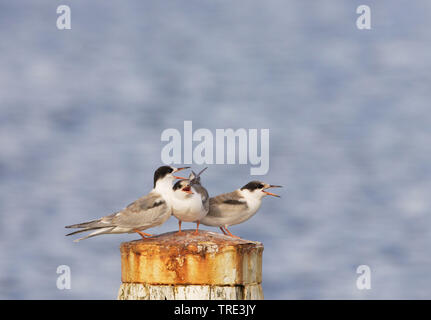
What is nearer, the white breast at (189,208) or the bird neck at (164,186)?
the white breast at (189,208)

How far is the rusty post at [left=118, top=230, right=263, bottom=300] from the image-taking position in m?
7.80

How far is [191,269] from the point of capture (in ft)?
25.6

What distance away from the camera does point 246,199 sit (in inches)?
413

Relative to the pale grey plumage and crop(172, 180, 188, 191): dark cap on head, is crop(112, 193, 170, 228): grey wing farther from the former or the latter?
crop(172, 180, 188, 191): dark cap on head

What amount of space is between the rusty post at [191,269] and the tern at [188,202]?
25.6 inches

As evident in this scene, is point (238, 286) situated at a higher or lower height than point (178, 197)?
lower

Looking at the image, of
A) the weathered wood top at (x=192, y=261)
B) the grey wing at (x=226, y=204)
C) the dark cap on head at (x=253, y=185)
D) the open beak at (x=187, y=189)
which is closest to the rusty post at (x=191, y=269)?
the weathered wood top at (x=192, y=261)

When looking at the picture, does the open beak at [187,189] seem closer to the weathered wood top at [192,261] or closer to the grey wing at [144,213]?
the grey wing at [144,213]

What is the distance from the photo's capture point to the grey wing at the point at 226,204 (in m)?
9.87
